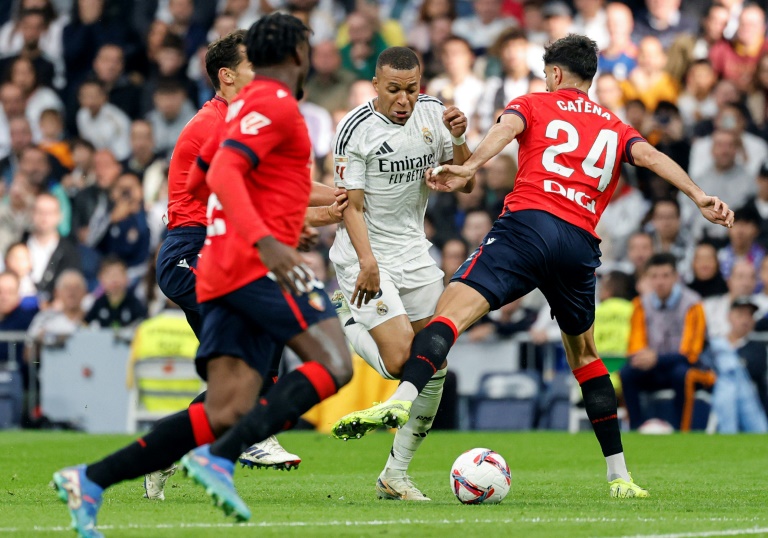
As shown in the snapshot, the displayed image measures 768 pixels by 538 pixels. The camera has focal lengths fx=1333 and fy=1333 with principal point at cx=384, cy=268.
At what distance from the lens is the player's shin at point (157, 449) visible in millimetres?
6016

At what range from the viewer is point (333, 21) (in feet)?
65.7

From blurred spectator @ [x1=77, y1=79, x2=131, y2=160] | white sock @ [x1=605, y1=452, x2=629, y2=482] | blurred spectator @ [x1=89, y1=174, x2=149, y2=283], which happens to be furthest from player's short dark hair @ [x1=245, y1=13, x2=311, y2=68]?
blurred spectator @ [x1=77, y1=79, x2=131, y2=160]

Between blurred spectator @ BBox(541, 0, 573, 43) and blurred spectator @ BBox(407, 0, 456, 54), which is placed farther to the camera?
blurred spectator @ BBox(407, 0, 456, 54)

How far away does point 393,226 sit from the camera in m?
8.88

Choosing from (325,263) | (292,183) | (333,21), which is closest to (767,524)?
(292,183)

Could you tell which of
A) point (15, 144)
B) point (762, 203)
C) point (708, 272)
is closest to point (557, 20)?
point (762, 203)

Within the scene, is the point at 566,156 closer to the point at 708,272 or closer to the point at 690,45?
the point at 708,272

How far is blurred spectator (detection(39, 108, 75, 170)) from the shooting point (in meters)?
19.5

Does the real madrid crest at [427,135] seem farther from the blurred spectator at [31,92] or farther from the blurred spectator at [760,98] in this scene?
the blurred spectator at [31,92]

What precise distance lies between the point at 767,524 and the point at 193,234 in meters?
3.87

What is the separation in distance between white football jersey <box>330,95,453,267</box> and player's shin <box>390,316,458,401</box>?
1.08m

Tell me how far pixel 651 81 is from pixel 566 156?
9019mm

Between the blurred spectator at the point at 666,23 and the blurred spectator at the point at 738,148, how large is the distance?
177 centimetres

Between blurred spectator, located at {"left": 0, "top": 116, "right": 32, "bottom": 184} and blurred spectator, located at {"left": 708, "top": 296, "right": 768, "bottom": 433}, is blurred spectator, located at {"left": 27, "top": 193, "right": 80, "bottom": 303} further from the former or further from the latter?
blurred spectator, located at {"left": 708, "top": 296, "right": 768, "bottom": 433}
